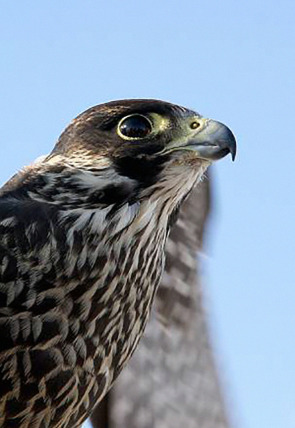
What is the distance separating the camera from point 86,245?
195 inches

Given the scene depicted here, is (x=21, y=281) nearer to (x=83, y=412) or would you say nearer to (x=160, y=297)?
(x=83, y=412)

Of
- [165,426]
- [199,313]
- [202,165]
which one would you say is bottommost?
[165,426]

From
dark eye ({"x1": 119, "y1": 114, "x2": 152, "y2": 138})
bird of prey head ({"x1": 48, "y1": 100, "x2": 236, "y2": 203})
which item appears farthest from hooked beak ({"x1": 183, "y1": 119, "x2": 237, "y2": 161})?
dark eye ({"x1": 119, "y1": 114, "x2": 152, "y2": 138})

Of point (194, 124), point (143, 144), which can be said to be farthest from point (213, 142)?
point (143, 144)

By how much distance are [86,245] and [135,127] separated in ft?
1.46

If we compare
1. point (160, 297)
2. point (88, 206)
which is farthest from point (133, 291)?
point (160, 297)

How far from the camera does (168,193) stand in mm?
Result: 5047

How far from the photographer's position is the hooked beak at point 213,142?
4.87m

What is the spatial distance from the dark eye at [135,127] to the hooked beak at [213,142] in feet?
0.50

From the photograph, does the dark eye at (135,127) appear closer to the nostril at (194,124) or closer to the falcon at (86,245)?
the falcon at (86,245)

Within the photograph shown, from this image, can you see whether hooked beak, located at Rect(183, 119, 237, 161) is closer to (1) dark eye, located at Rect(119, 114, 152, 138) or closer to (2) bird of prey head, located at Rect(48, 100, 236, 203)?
(2) bird of prey head, located at Rect(48, 100, 236, 203)

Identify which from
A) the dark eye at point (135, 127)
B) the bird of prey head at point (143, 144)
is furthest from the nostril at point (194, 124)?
the dark eye at point (135, 127)

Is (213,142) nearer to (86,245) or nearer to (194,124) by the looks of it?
(194,124)

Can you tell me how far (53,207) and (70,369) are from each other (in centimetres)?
56
